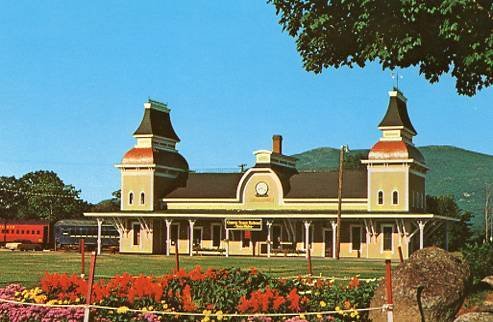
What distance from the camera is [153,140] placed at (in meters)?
69.8

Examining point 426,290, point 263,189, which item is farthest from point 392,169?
point 426,290

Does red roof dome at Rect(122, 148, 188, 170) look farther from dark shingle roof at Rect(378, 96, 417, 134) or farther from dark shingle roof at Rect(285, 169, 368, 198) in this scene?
dark shingle roof at Rect(378, 96, 417, 134)

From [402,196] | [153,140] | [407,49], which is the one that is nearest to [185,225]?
[153,140]

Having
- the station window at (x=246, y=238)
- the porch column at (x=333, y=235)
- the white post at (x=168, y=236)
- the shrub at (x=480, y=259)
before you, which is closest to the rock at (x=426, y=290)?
the shrub at (x=480, y=259)

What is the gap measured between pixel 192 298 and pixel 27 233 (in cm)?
6258

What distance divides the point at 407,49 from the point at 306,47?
10.5 ft

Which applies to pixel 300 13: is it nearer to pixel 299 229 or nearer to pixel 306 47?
pixel 306 47

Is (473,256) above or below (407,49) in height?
below

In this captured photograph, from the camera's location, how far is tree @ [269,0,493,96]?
16.4m

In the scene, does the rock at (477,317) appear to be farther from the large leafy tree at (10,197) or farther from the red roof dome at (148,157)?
the large leafy tree at (10,197)

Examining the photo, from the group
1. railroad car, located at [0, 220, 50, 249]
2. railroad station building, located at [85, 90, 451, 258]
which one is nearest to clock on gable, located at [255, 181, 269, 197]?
railroad station building, located at [85, 90, 451, 258]

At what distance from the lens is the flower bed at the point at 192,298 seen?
13117 mm

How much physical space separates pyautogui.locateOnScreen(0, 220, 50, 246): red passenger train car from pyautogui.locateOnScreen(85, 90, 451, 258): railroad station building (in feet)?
26.0

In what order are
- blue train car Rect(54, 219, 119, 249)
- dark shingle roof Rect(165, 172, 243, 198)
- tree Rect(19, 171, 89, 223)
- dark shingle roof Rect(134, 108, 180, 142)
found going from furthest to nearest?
tree Rect(19, 171, 89, 223) < blue train car Rect(54, 219, 119, 249) < dark shingle roof Rect(134, 108, 180, 142) < dark shingle roof Rect(165, 172, 243, 198)
